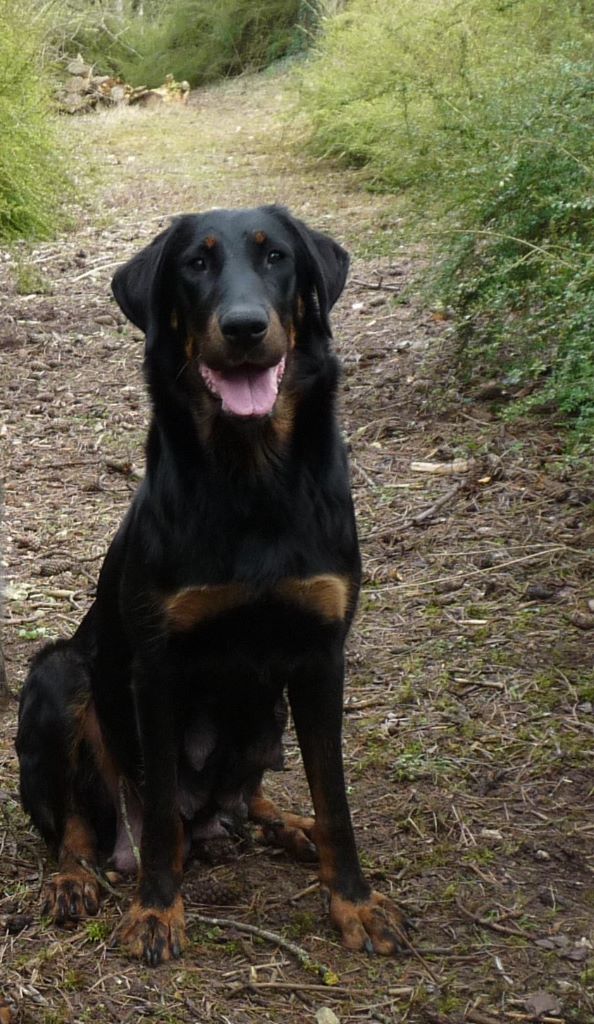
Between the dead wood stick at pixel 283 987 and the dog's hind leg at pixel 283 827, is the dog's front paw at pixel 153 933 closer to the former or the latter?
the dead wood stick at pixel 283 987

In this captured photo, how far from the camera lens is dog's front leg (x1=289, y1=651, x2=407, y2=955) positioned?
9.57 feet

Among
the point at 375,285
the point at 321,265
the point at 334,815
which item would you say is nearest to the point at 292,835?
the point at 334,815

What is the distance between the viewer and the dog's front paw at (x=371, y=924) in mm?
2896

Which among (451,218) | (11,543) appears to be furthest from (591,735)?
(451,218)

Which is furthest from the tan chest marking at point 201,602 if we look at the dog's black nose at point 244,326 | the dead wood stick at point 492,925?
the dead wood stick at point 492,925

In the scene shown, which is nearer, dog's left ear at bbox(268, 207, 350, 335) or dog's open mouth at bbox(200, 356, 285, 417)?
dog's open mouth at bbox(200, 356, 285, 417)

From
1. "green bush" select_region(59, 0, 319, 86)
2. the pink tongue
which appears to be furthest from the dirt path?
"green bush" select_region(59, 0, 319, 86)

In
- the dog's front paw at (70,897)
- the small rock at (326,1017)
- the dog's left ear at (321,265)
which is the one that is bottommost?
the dog's front paw at (70,897)

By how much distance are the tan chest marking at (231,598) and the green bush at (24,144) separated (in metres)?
9.11

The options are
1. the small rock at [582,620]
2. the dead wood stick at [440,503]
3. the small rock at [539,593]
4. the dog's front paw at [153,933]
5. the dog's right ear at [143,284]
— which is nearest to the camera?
the dog's front paw at [153,933]

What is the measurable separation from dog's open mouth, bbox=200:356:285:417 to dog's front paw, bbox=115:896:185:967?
1.24 meters

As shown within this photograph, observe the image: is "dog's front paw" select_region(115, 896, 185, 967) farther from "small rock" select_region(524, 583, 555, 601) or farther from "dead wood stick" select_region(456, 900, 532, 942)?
"small rock" select_region(524, 583, 555, 601)

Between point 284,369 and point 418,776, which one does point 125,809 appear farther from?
point 284,369

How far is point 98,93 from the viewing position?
74.5 feet
